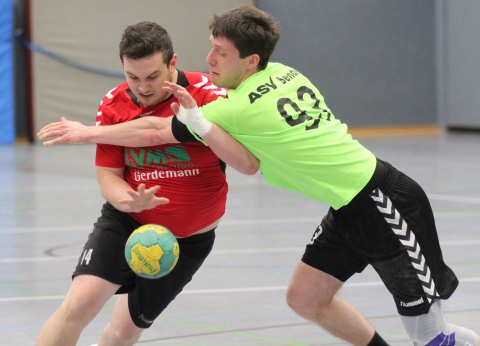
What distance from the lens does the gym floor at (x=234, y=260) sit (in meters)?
5.68

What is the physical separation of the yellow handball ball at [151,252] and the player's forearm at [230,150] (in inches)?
19.6

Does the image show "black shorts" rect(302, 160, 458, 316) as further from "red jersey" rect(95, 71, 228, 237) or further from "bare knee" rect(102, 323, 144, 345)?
"bare knee" rect(102, 323, 144, 345)

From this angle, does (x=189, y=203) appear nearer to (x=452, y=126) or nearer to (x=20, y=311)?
(x=20, y=311)

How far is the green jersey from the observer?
13.2 ft

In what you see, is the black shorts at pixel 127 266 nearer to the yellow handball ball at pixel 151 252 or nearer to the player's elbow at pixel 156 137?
the yellow handball ball at pixel 151 252

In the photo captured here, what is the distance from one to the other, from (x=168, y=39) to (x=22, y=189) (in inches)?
326

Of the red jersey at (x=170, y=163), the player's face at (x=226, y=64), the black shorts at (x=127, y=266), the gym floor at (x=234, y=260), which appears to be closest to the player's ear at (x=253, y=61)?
the player's face at (x=226, y=64)

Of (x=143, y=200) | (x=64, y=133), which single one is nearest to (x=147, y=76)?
(x=64, y=133)

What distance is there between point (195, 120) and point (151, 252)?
2.17 feet

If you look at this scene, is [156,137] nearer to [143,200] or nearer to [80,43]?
[143,200]

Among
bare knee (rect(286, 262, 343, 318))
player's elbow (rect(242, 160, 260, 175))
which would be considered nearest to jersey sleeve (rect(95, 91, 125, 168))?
player's elbow (rect(242, 160, 260, 175))

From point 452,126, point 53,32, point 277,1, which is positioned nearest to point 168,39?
point 53,32

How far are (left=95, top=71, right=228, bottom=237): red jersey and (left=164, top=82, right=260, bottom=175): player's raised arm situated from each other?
36 centimetres

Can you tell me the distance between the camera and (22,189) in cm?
1213
